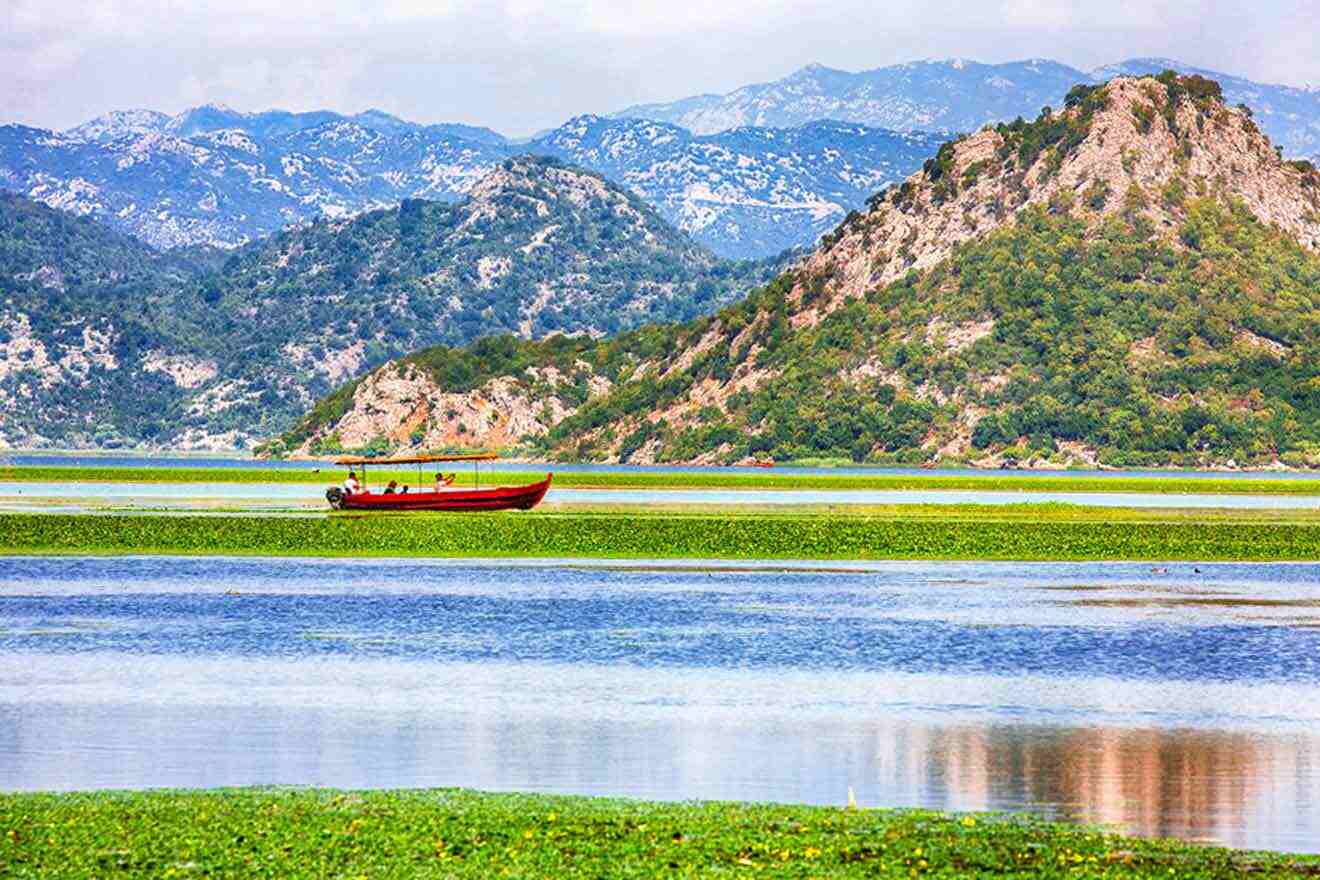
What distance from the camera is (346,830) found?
30734mm

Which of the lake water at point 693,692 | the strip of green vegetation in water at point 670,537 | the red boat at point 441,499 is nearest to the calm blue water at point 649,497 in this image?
the red boat at point 441,499

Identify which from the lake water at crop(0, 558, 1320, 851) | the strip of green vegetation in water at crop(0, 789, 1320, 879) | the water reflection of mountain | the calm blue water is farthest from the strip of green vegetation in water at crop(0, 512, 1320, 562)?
the strip of green vegetation in water at crop(0, 789, 1320, 879)

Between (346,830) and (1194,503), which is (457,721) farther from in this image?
(1194,503)

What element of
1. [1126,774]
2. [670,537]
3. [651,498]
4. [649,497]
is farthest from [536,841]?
[649,497]

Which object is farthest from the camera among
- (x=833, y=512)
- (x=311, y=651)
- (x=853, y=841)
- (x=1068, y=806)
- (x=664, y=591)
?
(x=833, y=512)

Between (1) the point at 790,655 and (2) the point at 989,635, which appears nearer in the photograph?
(1) the point at 790,655

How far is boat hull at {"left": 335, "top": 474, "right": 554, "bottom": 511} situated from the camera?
136000mm

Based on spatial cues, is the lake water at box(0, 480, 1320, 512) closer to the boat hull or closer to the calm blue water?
the calm blue water

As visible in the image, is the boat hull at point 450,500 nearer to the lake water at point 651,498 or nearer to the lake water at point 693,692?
the lake water at point 651,498

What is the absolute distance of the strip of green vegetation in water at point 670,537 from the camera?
9700 centimetres

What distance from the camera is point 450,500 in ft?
459

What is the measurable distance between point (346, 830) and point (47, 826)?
163 inches

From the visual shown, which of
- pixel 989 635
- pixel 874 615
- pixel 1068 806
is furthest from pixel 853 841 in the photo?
pixel 874 615

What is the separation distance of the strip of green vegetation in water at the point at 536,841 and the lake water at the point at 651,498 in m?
100
